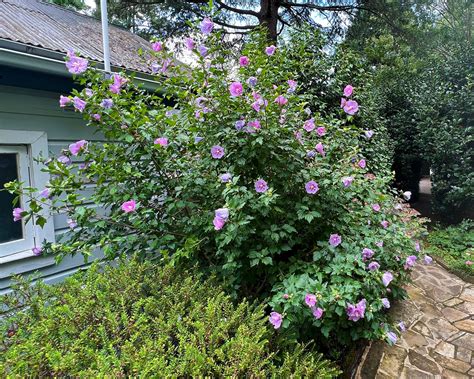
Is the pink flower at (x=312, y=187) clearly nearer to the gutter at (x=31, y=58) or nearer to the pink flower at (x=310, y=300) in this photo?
the pink flower at (x=310, y=300)

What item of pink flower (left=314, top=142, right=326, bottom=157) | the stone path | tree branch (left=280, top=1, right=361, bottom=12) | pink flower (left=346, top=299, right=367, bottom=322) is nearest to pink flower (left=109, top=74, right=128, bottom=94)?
pink flower (left=314, top=142, right=326, bottom=157)

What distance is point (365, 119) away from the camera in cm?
555

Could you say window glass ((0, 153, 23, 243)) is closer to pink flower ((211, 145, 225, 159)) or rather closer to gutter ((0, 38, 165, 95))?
gutter ((0, 38, 165, 95))

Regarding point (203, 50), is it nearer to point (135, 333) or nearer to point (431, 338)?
point (135, 333)

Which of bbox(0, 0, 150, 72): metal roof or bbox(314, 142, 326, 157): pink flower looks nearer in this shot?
bbox(314, 142, 326, 157): pink flower

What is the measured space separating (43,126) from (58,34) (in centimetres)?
113

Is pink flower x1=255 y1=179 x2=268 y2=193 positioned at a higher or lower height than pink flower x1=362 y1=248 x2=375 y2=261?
higher

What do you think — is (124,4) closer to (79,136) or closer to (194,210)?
(79,136)

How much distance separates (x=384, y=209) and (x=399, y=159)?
534 cm

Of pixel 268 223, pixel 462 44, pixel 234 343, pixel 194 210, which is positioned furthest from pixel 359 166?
pixel 462 44

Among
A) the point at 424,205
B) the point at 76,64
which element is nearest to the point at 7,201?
the point at 76,64

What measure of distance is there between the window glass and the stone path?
281 cm

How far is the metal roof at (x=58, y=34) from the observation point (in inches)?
89.9

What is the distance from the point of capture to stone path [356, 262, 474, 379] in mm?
2334
